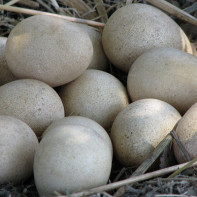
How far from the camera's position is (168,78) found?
247 centimetres

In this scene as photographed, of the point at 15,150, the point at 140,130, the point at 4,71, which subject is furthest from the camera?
the point at 4,71

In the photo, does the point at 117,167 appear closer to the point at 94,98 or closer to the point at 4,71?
the point at 94,98

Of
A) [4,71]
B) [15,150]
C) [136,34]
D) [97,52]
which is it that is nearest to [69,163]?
[15,150]

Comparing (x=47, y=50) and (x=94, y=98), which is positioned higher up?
(x=47, y=50)

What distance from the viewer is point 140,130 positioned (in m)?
2.18

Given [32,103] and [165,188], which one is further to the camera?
[32,103]

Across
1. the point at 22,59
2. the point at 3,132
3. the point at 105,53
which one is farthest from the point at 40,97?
the point at 105,53

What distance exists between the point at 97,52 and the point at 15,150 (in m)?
1.28

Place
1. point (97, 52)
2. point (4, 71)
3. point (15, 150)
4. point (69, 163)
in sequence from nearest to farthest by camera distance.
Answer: point (69, 163), point (15, 150), point (4, 71), point (97, 52)

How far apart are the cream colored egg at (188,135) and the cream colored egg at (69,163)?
1.55 ft

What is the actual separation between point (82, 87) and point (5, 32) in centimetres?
97

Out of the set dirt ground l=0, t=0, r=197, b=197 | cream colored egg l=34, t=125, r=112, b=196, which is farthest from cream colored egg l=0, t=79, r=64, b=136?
cream colored egg l=34, t=125, r=112, b=196

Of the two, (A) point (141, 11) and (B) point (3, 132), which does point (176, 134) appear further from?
(A) point (141, 11)

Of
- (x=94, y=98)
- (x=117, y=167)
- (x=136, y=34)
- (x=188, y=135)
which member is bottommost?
(x=117, y=167)
